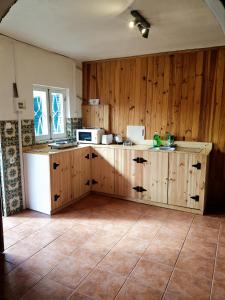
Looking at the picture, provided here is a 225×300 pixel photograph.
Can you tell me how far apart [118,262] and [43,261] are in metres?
0.70

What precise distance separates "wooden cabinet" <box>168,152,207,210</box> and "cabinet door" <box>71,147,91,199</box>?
1374mm

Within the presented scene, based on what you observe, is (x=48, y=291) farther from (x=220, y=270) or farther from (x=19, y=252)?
(x=220, y=270)

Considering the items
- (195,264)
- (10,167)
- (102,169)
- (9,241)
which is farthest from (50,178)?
(195,264)

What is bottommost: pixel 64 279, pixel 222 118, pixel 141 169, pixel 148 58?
pixel 64 279

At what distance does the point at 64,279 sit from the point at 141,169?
1.96 metres

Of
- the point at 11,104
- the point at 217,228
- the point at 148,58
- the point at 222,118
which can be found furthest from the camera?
the point at 148,58

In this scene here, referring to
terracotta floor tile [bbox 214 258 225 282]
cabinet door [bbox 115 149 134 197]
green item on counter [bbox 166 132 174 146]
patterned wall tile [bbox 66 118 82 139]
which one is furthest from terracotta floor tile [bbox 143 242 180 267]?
patterned wall tile [bbox 66 118 82 139]

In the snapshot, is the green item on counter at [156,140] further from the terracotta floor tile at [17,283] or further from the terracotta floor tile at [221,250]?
the terracotta floor tile at [17,283]

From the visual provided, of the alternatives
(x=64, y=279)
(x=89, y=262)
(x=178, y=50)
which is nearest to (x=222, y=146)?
(x=178, y=50)

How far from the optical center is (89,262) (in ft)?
7.09

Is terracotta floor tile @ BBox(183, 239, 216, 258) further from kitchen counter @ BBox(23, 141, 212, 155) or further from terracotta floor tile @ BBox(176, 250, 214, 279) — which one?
kitchen counter @ BBox(23, 141, 212, 155)

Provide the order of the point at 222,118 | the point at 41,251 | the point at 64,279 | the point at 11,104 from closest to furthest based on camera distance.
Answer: the point at 64,279 < the point at 41,251 < the point at 11,104 < the point at 222,118

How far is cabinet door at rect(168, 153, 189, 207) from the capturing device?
3.21m

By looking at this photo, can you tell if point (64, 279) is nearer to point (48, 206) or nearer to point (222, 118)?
point (48, 206)
